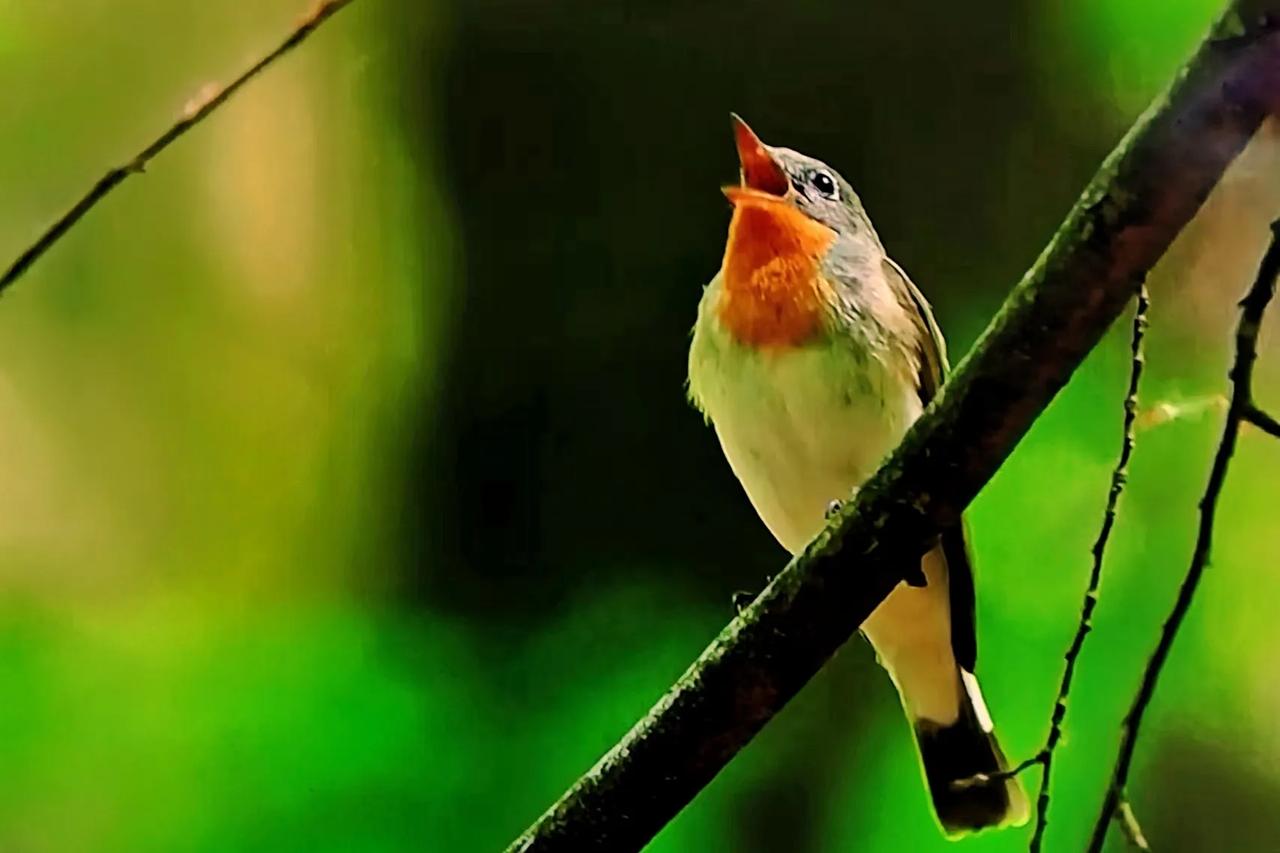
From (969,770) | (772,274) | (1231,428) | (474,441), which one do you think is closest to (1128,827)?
(969,770)

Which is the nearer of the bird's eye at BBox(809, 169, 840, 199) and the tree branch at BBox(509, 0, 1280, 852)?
the tree branch at BBox(509, 0, 1280, 852)

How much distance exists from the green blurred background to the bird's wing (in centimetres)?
6

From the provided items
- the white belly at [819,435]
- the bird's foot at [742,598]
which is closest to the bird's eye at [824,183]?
the white belly at [819,435]

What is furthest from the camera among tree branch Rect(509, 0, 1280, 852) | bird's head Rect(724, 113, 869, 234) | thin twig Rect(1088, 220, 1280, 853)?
bird's head Rect(724, 113, 869, 234)

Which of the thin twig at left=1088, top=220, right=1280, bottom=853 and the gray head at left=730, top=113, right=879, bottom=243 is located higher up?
the gray head at left=730, top=113, right=879, bottom=243

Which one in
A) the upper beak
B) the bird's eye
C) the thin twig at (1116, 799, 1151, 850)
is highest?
the upper beak

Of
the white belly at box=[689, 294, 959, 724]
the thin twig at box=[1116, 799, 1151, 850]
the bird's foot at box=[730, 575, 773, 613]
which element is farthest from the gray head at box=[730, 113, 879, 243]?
the thin twig at box=[1116, 799, 1151, 850]

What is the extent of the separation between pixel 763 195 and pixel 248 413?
1.62 feet

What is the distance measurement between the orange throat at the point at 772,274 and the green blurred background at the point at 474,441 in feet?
0.38

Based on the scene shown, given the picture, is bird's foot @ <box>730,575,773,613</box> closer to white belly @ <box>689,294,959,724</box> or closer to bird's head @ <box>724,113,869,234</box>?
white belly @ <box>689,294,959,724</box>

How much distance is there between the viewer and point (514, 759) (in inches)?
47.8

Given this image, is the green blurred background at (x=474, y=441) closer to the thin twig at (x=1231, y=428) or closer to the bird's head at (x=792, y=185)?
the bird's head at (x=792, y=185)

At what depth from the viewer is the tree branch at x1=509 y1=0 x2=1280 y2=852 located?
64 centimetres

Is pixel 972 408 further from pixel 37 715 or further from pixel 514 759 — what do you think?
pixel 37 715
